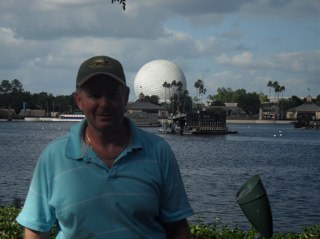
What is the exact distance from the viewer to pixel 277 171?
1602 inches

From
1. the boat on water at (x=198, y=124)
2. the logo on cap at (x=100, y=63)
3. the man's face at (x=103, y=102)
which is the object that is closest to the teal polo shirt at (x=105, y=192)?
the man's face at (x=103, y=102)

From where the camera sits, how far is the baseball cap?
344 centimetres

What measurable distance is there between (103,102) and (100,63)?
195 millimetres

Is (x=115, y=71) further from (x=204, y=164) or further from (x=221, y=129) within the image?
(x=221, y=129)

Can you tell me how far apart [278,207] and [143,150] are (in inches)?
751

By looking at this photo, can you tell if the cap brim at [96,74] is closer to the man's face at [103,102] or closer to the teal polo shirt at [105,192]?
the man's face at [103,102]

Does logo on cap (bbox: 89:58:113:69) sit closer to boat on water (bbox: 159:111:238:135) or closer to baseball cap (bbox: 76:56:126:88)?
baseball cap (bbox: 76:56:126:88)

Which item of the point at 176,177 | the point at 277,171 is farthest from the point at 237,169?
the point at 176,177

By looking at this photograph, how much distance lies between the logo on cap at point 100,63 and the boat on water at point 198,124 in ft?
372

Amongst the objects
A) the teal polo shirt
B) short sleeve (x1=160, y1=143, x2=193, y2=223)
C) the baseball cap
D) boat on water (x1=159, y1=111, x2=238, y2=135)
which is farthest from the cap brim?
boat on water (x1=159, y1=111, x2=238, y2=135)

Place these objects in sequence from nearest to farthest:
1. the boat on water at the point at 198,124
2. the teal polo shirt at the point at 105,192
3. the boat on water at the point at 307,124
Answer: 1. the teal polo shirt at the point at 105,192
2. the boat on water at the point at 198,124
3. the boat on water at the point at 307,124

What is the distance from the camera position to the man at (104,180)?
11.2 ft

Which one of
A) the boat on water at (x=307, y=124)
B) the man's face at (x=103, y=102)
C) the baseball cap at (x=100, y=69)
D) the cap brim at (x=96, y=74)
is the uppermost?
the baseball cap at (x=100, y=69)

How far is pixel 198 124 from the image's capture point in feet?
401
